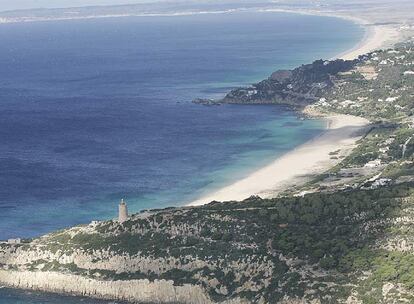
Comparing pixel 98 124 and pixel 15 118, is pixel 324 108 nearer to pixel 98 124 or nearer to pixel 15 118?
pixel 98 124

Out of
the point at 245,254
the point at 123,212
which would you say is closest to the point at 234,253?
the point at 245,254

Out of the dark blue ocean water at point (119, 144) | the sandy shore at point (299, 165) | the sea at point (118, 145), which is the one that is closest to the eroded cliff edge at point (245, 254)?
the sea at point (118, 145)

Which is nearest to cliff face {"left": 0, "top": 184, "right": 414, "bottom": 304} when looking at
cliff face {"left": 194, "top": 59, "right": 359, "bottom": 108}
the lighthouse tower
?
the lighthouse tower

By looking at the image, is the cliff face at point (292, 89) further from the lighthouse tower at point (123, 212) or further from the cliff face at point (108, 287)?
the cliff face at point (108, 287)

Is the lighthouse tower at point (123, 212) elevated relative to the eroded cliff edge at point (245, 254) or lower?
elevated

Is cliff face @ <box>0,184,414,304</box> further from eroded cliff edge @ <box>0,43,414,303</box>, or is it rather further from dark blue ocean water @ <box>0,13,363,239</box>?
dark blue ocean water @ <box>0,13,363,239</box>

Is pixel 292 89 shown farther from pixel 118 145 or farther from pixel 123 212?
pixel 123 212

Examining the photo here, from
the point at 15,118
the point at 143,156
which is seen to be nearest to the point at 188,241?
the point at 143,156

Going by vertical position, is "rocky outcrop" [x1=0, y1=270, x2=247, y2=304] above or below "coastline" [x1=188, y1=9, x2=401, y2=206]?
below

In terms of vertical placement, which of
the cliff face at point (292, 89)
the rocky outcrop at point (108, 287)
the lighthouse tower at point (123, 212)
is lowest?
the rocky outcrop at point (108, 287)
